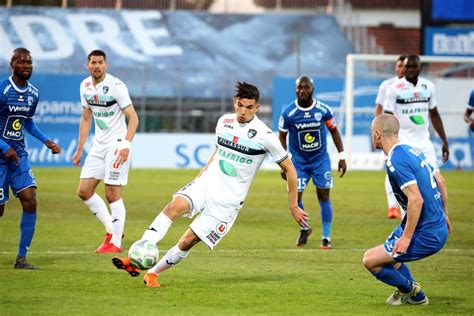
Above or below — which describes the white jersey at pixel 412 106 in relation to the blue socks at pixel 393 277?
above

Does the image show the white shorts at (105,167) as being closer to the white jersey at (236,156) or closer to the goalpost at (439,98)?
the white jersey at (236,156)

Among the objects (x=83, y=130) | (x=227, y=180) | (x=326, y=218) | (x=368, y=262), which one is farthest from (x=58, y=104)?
(x=368, y=262)

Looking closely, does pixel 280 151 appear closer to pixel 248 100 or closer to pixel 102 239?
pixel 248 100

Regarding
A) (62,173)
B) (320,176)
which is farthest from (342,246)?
(62,173)

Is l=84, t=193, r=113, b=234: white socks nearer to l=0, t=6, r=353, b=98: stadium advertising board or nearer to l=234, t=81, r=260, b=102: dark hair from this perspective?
l=234, t=81, r=260, b=102: dark hair

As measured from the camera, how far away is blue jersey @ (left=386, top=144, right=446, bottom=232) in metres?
9.07

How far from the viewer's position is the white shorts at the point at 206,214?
33.6 feet

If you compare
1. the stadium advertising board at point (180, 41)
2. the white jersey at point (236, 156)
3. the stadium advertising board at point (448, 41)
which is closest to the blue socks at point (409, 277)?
the white jersey at point (236, 156)

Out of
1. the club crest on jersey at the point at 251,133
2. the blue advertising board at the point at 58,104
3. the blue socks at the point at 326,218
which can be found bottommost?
the blue advertising board at the point at 58,104

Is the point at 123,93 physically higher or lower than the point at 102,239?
higher

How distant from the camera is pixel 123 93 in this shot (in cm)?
1330

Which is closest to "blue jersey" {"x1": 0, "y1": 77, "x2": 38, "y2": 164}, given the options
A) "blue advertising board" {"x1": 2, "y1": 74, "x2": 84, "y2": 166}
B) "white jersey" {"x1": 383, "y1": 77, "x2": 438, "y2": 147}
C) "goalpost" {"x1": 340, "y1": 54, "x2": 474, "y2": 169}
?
"white jersey" {"x1": 383, "y1": 77, "x2": 438, "y2": 147}

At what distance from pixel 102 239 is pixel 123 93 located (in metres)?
2.84

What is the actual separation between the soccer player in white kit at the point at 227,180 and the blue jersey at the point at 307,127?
14.6 ft
